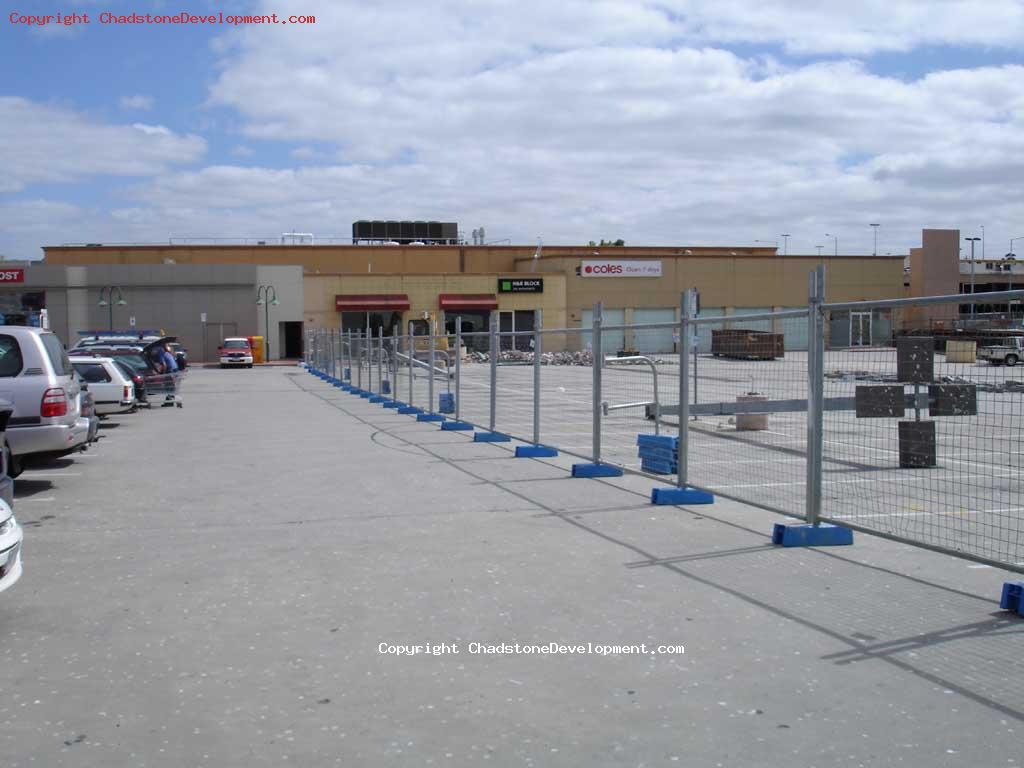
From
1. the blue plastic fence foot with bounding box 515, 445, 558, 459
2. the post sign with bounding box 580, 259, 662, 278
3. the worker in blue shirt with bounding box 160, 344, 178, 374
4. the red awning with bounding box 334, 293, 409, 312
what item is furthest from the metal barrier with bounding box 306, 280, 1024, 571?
the post sign with bounding box 580, 259, 662, 278

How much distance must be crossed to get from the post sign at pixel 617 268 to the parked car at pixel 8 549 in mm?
61665

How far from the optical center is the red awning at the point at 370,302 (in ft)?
208

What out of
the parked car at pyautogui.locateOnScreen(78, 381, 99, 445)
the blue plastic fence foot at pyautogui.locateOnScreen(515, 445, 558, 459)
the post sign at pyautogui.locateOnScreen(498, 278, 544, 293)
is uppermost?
the post sign at pyautogui.locateOnScreen(498, 278, 544, 293)

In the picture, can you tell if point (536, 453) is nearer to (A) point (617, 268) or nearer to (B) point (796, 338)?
(B) point (796, 338)

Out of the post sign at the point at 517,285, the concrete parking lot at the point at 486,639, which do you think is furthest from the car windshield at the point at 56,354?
the post sign at the point at 517,285

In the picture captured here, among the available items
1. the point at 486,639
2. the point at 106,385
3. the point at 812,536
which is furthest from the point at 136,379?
the point at 486,639

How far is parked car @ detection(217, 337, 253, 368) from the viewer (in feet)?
181

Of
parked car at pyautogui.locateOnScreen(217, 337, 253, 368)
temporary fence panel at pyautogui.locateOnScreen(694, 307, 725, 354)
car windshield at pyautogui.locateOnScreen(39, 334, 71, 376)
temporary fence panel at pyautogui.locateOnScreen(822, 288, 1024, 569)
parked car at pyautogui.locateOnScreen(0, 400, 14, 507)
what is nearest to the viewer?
temporary fence panel at pyautogui.locateOnScreen(822, 288, 1024, 569)

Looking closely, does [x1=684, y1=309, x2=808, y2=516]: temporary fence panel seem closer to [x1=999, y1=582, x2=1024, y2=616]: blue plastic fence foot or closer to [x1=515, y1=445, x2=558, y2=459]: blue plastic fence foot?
[x1=515, y1=445, x2=558, y2=459]: blue plastic fence foot

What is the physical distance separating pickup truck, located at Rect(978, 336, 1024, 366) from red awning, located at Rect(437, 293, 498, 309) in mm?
58274

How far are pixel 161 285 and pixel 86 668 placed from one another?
5943cm

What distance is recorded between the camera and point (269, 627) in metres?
6.23

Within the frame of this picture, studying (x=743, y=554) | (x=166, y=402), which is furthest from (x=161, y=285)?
(x=743, y=554)

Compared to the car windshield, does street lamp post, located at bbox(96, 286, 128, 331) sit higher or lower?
higher
